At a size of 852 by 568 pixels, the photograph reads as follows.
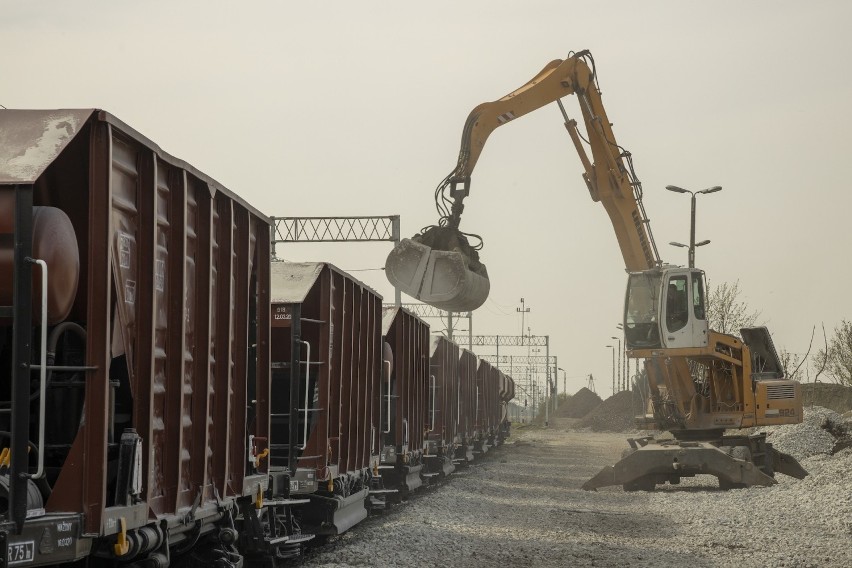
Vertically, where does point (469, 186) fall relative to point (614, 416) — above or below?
above

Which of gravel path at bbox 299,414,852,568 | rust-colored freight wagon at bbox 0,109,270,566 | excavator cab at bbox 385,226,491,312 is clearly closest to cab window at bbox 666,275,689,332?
gravel path at bbox 299,414,852,568

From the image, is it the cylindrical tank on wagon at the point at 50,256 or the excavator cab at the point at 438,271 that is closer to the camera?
the cylindrical tank on wagon at the point at 50,256

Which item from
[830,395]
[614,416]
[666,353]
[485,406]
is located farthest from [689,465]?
[614,416]

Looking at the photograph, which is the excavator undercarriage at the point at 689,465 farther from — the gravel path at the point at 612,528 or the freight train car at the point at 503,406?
the freight train car at the point at 503,406

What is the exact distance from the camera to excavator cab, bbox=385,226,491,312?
52.5ft

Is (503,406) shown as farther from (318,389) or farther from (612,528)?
(318,389)

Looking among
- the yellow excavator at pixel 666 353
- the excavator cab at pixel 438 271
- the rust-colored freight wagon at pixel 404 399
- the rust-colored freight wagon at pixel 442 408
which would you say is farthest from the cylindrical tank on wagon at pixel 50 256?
the rust-colored freight wagon at pixel 442 408

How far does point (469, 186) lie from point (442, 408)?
9355 millimetres

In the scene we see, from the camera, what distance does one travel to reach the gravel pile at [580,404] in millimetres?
117963

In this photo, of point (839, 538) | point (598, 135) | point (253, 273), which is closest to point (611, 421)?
point (598, 135)

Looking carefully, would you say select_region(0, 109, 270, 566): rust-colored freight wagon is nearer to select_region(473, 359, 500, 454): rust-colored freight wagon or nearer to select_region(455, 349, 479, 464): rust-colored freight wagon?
select_region(455, 349, 479, 464): rust-colored freight wagon

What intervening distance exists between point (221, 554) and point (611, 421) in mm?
76858

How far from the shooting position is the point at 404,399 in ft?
64.5

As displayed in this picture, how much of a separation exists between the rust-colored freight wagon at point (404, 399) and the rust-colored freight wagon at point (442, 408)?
1844 mm
